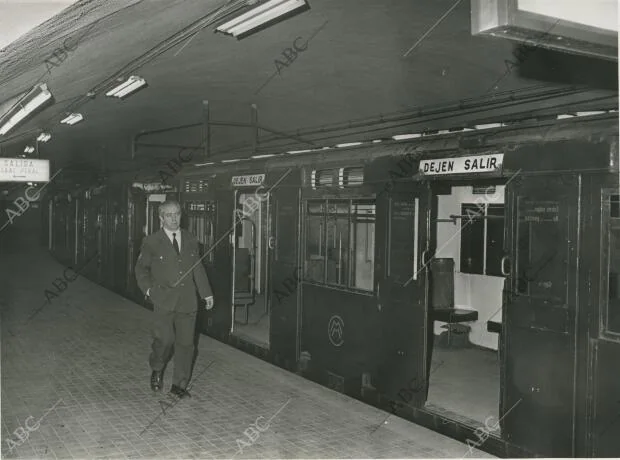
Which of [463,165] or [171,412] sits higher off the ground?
[463,165]

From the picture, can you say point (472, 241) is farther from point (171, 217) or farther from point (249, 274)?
point (171, 217)

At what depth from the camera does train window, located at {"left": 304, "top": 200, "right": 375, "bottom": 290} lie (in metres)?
6.87

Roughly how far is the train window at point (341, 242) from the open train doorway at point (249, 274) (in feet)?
3.68

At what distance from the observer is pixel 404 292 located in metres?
6.28

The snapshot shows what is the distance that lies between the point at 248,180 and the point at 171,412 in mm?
3808

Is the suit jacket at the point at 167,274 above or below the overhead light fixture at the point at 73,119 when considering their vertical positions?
below

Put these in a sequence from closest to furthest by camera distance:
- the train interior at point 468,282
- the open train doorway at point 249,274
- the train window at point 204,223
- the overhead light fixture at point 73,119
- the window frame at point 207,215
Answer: the train interior at point 468,282
the open train doorway at point 249,274
the window frame at point 207,215
the train window at point 204,223
the overhead light fixture at point 73,119

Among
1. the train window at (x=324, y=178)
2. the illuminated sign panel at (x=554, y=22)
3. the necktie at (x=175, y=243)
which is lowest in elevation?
the necktie at (x=175, y=243)

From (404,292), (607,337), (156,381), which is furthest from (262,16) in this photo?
(156,381)

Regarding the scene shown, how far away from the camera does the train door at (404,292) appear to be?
20.1 feet

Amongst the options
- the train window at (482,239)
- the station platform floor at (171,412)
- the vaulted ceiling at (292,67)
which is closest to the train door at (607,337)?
the station platform floor at (171,412)

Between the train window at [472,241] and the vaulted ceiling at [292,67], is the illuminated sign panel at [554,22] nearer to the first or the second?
the vaulted ceiling at [292,67]

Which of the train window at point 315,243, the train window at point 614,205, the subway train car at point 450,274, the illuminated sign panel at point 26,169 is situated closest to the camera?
the train window at point 614,205

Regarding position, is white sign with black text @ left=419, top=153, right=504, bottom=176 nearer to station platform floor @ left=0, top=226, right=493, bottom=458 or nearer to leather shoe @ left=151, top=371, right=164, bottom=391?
station platform floor @ left=0, top=226, right=493, bottom=458
